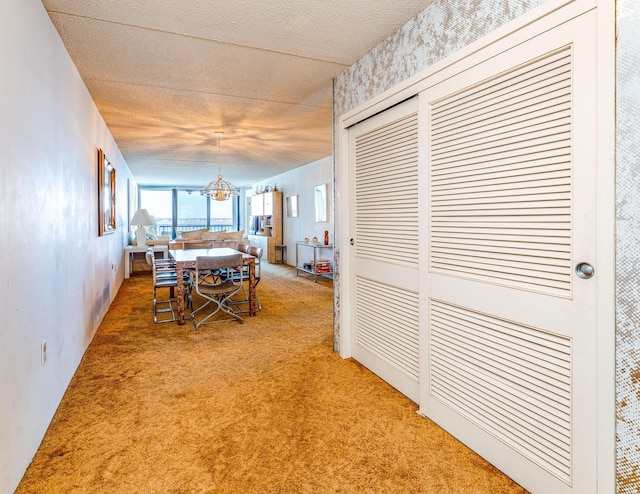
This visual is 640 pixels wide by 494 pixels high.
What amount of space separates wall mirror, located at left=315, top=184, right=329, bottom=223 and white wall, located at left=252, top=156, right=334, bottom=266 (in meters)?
0.10

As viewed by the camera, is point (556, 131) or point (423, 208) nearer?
point (556, 131)

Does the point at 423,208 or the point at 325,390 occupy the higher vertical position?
the point at 423,208

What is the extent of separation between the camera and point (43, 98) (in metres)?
1.93

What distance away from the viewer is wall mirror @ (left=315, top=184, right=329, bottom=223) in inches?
276

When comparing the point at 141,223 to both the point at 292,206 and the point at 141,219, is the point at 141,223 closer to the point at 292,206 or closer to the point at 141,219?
the point at 141,219

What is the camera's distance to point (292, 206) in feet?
28.4

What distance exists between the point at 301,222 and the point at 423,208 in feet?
20.6

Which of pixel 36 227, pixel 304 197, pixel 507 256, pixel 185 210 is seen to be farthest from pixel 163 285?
pixel 185 210

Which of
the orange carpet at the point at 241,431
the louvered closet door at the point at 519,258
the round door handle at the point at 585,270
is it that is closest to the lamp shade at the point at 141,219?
the orange carpet at the point at 241,431

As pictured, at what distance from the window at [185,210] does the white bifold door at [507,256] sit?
37.3 ft

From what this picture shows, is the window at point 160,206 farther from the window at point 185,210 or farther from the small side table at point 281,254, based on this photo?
the small side table at point 281,254

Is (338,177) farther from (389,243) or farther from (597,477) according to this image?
(597,477)

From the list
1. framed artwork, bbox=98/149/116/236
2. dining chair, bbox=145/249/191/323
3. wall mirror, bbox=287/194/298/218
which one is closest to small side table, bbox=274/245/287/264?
wall mirror, bbox=287/194/298/218

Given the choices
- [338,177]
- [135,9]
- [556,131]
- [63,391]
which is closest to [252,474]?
[63,391]
